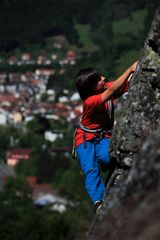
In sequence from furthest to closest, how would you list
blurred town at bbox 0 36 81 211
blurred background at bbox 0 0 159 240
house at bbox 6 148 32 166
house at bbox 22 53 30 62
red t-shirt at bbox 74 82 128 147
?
house at bbox 22 53 30 62, house at bbox 6 148 32 166, blurred town at bbox 0 36 81 211, blurred background at bbox 0 0 159 240, red t-shirt at bbox 74 82 128 147

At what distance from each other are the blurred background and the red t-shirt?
1.23m

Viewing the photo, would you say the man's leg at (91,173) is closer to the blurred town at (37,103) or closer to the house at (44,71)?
the blurred town at (37,103)

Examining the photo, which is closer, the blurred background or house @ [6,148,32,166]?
the blurred background

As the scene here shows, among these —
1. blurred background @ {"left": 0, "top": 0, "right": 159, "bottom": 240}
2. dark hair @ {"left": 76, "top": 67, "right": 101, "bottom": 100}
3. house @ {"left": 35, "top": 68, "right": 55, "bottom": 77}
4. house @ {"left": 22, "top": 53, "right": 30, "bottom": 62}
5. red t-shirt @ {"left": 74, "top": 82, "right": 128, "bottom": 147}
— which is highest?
dark hair @ {"left": 76, "top": 67, "right": 101, "bottom": 100}

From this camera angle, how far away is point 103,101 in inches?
223

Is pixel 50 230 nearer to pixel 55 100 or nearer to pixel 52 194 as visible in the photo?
pixel 52 194

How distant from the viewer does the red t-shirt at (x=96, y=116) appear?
18.8 feet

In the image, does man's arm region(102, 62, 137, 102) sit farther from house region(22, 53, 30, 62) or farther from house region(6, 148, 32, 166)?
house region(22, 53, 30, 62)

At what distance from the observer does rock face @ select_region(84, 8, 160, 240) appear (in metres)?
3.24

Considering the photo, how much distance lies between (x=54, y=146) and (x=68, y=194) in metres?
31.5

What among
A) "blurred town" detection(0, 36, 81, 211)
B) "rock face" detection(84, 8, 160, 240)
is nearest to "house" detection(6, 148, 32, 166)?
"blurred town" detection(0, 36, 81, 211)

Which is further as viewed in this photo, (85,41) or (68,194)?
(85,41)

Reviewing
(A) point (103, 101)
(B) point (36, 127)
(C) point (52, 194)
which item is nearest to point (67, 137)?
(B) point (36, 127)

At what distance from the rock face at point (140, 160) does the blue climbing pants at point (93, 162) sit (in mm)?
314
